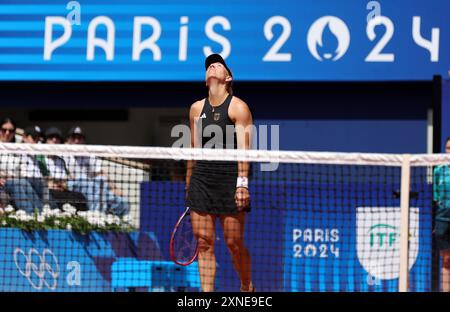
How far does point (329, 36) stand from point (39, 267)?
4617 mm

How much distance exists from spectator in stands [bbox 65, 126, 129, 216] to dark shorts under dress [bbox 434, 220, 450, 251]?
10.6ft

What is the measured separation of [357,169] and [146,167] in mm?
2485

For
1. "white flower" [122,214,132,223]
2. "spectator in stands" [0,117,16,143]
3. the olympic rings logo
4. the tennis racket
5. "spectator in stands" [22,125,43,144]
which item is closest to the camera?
the tennis racket

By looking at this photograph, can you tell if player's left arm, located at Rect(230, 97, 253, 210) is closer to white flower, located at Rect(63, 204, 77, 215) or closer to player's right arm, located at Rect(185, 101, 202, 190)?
player's right arm, located at Rect(185, 101, 202, 190)

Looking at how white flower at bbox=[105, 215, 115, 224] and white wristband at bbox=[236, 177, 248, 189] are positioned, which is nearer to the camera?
white wristband at bbox=[236, 177, 248, 189]

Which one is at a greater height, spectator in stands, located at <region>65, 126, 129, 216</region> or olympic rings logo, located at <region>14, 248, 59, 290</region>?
spectator in stands, located at <region>65, 126, 129, 216</region>

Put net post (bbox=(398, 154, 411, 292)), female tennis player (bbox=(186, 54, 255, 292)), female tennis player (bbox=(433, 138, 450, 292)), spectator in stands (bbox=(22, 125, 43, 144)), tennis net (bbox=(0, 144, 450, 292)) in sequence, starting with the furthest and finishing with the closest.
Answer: spectator in stands (bbox=(22, 125, 43, 144)) < tennis net (bbox=(0, 144, 450, 292)) < female tennis player (bbox=(433, 138, 450, 292)) < female tennis player (bbox=(186, 54, 255, 292)) < net post (bbox=(398, 154, 411, 292))

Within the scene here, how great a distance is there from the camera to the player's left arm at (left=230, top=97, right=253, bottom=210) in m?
6.96

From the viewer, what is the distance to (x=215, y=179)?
7.21 meters

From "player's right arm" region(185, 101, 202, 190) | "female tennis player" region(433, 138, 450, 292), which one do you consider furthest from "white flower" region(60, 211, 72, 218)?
"female tennis player" region(433, 138, 450, 292)

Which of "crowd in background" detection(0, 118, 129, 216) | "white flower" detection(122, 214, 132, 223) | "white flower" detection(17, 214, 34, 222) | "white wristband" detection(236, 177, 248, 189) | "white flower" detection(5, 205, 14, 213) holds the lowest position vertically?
"white flower" detection(17, 214, 34, 222)

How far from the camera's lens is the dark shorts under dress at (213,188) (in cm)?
707

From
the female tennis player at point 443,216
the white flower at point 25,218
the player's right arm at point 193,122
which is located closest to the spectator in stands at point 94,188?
the white flower at point 25,218

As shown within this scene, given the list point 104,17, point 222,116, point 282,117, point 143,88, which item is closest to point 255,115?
point 282,117
